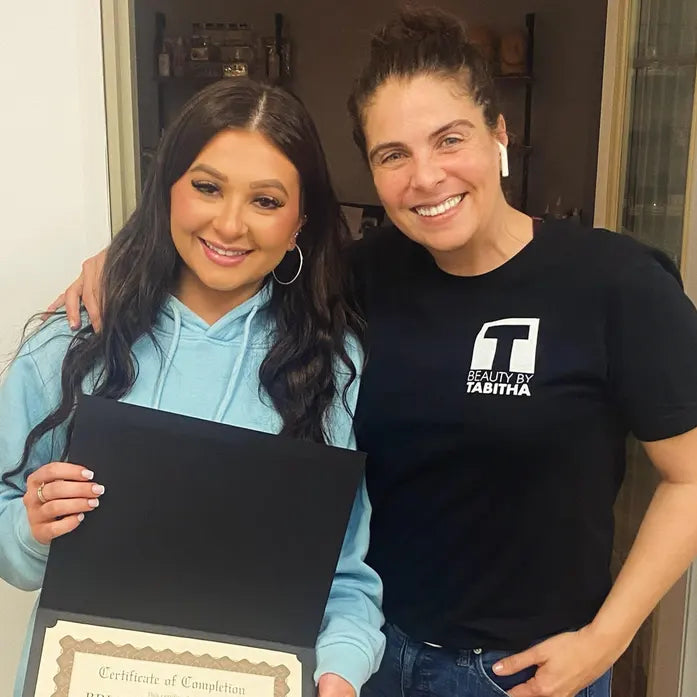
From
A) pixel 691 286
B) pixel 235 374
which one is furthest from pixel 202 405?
pixel 691 286

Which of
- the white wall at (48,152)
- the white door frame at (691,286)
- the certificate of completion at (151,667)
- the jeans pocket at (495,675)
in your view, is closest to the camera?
the certificate of completion at (151,667)

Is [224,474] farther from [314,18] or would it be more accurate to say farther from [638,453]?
[314,18]

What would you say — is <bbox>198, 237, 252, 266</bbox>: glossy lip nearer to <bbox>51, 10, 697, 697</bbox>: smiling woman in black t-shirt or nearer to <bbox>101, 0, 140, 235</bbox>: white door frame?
<bbox>51, 10, 697, 697</bbox>: smiling woman in black t-shirt

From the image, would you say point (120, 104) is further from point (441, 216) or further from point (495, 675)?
point (495, 675)

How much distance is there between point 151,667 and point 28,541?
0.66 ft

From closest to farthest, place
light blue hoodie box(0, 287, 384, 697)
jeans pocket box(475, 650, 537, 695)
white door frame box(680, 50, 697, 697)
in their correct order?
light blue hoodie box(0, 287, 384, 697)
jeans pocket box(475, 650, 537, 695)
white door frame box(680, 50, 697, 697)

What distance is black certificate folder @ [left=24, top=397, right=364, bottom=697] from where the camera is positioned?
874 mm

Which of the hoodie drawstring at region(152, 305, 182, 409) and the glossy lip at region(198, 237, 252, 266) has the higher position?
the glossy lip at region(198, 237, 252, 266)

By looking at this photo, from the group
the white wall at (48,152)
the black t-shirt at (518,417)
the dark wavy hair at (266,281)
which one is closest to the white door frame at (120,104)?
the white wall at (48,152)

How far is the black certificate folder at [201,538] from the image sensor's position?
2.87ft

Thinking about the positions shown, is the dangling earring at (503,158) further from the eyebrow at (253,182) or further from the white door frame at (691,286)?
the white door frame at (691,286)

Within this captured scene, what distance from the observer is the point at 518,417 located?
0.99m

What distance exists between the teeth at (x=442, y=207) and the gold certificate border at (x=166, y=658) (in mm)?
547

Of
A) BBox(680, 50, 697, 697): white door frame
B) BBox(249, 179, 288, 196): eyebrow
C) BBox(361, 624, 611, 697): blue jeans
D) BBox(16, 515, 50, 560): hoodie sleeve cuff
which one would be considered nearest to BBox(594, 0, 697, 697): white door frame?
BBox(680, 50, 697, 697): white door frame
